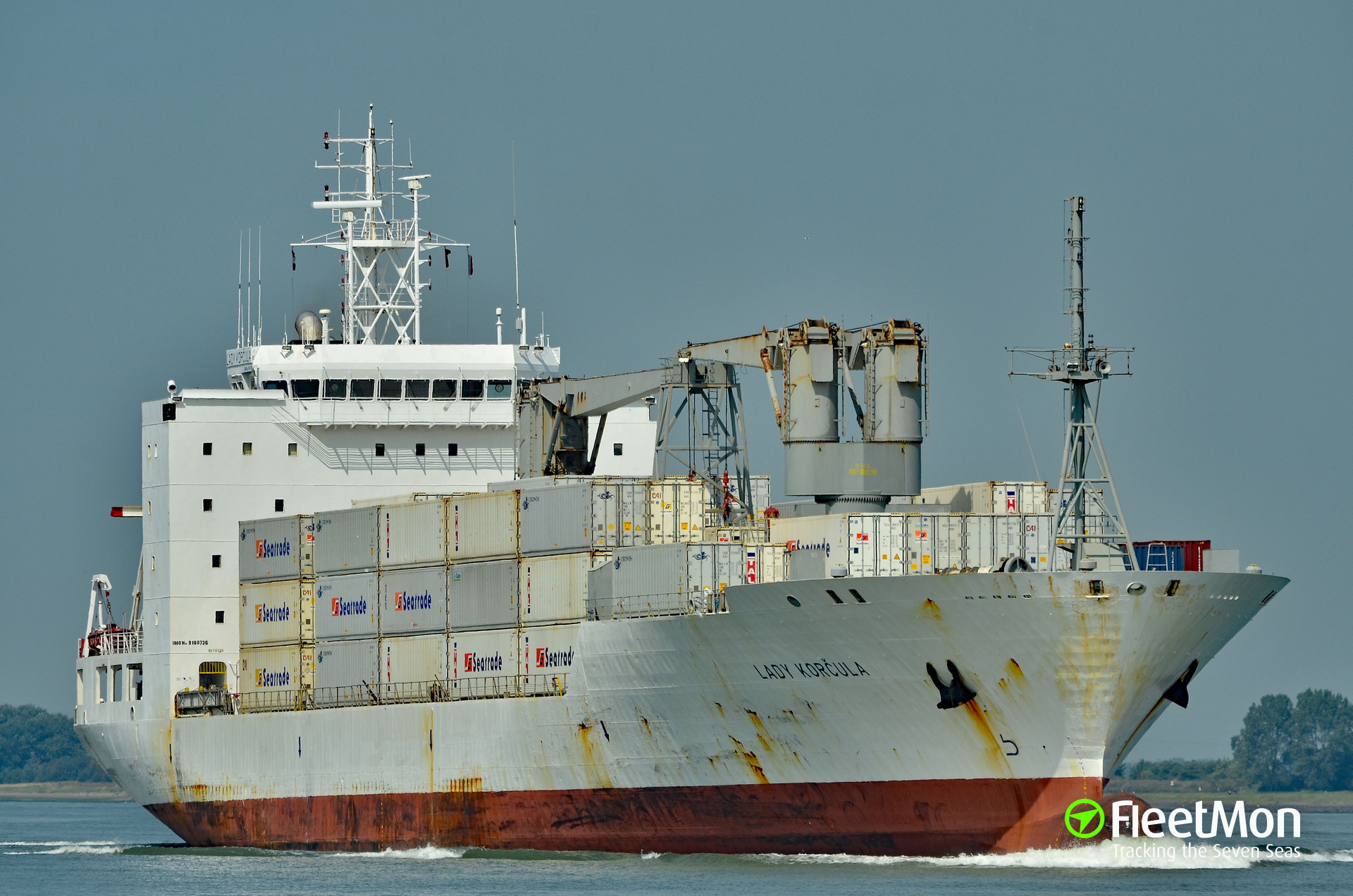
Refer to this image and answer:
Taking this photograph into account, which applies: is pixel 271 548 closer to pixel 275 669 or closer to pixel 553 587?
pixel 275 669

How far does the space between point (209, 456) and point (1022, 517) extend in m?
21.2

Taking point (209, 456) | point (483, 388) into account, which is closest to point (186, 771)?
point (209, 456)

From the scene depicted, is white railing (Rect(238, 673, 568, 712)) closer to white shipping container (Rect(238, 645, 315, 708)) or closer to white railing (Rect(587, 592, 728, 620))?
white shipping container (Rect(238, 645, 315, 708))

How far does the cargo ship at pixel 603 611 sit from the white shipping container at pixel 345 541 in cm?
10

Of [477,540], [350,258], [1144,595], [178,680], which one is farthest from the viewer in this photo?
[350,258]

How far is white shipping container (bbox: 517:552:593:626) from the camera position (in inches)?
1593

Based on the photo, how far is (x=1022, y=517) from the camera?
38.7 meters

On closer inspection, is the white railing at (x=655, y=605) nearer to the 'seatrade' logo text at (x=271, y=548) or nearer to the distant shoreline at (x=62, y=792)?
the 'seatrade' logo text at (x=271, y=548)

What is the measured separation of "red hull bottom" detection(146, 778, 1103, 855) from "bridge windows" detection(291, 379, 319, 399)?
1003cm

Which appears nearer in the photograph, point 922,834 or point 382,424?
point 922,834

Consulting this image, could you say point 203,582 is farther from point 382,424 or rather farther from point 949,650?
point 949,650

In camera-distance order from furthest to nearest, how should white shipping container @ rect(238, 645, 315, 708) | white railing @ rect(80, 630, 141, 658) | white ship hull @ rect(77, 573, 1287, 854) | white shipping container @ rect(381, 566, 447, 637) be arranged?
white railing @ rect(80, 630, 141, 658), white shipping container @ rect(238, 645, 315, 708), white shipping container @ rect(381, 566, 447, 637), white ship hull @ rect(77, 573, 1287, 854)

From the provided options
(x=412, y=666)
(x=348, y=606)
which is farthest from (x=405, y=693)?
(x=348, y=606)

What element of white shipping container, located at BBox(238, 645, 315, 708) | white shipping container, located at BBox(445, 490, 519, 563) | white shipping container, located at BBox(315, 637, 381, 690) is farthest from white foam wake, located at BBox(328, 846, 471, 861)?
white shipping container, located at BBox(445, 490, 519, 563)
